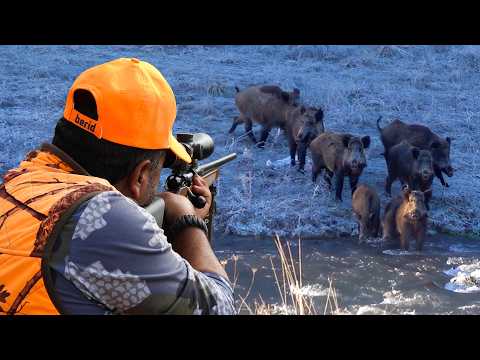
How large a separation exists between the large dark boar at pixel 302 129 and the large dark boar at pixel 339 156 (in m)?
0.33

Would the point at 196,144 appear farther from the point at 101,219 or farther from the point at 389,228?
the point at 389,228

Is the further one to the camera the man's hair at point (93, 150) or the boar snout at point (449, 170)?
the boar snout at point (449, 170)

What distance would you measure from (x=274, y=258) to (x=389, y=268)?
1130 mm

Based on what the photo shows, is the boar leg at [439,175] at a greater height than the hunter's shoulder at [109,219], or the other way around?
the hunter's shoulder at [109,219]

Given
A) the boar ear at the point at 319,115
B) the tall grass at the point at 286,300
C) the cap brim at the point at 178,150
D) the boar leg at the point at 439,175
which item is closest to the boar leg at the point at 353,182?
the boar leg at the point at 439,175


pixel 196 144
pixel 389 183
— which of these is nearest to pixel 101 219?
pixel 196 144

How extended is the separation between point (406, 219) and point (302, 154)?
2.46 metres

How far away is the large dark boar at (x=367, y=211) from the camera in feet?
27.6

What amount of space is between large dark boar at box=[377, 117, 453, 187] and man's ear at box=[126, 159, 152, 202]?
27.1ft

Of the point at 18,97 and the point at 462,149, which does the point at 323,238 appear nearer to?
the point at 462,149

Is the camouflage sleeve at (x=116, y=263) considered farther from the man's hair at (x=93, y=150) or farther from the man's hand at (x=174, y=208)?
the man's hand at (x=174, y=208)

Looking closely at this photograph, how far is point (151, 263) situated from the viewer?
4.69 feet

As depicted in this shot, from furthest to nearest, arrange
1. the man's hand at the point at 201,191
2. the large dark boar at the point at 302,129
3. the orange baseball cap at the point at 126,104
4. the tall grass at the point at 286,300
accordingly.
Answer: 1. the large dark boar at the point at 302,129
2. the tall grass at the point at 286,300
3. the man's hand at the point at 201,191
4. the orange baseball cap at the point at 126,104

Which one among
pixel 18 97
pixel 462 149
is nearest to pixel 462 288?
pixel 462 149
